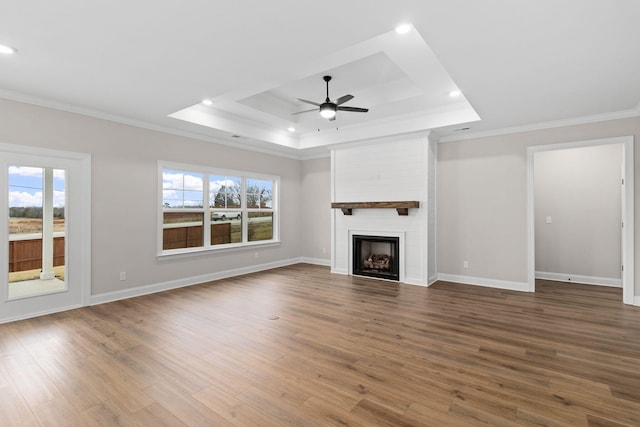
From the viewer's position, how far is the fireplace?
5.90 meters

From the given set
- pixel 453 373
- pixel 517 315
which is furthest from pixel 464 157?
pixel 453 373

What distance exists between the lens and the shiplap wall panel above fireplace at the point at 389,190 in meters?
5.55

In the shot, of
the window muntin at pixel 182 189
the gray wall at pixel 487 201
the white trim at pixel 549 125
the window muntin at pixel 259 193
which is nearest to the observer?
the white trim at pixel 549 125


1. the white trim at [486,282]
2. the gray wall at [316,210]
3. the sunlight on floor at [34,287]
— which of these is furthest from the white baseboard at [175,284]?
the white trim at [486,282]

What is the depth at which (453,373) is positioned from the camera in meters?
2.52

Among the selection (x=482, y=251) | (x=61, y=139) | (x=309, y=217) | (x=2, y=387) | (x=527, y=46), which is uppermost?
(x=527, y=46)

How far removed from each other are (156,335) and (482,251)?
5.02 m

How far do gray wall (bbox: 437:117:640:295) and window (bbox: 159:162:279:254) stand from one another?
11.9ft

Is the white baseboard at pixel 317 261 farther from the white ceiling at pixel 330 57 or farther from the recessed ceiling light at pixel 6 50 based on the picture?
the recessed ceiling light at pixel 6 50

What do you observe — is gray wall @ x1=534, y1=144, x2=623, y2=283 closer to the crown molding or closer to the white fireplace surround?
the white fireplace surround

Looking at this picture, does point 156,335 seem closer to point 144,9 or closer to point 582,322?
point 144,9

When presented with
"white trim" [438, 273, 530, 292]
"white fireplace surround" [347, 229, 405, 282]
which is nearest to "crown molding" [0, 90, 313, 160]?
"white fireplace surround" [347, 229, 405, 282]

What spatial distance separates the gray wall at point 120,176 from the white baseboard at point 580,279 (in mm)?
6124

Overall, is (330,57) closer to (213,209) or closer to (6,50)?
(6,50)
